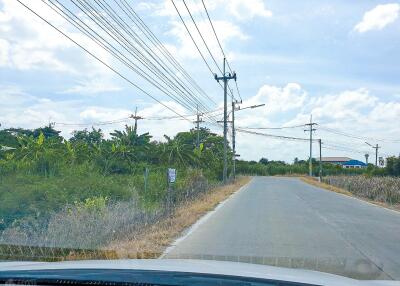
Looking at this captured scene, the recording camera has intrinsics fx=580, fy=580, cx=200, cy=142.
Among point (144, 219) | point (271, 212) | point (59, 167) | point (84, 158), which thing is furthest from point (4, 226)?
point (84, 158)

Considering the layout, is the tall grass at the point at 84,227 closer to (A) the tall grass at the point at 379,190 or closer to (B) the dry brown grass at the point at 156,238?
(B) the dry brown grass at the point at 156,238

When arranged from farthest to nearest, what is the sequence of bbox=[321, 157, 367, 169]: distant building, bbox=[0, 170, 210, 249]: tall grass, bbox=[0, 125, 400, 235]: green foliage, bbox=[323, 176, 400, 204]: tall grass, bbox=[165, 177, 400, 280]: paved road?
bbox=[321, 157, 367, 169]: distant building, bbox=[323, 176, 400, 204]: tall grass, bbox=[0, 125, 400, 235]: green foliage, bbox=[0, 170, 210, 249]: tall grass, bbox=[165, 177, 400, 280]: paved road

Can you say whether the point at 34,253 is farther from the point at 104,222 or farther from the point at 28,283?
the point at 28,283

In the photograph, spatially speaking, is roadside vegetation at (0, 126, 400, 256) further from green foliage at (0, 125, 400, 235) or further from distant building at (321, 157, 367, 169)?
distant building at (321, 157, 367, 169)

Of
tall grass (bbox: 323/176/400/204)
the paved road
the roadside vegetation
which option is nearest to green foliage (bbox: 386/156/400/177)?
the roadside vegetation

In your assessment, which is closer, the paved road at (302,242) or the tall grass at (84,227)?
the paved road at (302,242)

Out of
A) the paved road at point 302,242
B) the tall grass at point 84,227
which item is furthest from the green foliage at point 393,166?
the tall grass at point 84,227

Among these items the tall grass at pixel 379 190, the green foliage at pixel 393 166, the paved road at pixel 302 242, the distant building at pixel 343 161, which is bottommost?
the paved road at pixel 302 242

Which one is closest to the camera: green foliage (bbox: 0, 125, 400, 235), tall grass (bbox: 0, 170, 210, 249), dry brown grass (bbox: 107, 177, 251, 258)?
dry brown grass (bbox: 107, 177, 251, 258)

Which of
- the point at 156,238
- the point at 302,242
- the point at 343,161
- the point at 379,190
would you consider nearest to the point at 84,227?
the point at 156,238

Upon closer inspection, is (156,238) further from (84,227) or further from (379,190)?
(379,190)

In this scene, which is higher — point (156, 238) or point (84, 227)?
point (84, 227)

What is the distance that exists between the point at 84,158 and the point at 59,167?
10618 mm

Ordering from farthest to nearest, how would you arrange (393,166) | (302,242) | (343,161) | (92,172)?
(343,161) < (393,166) < (92,172) < (302,242)
